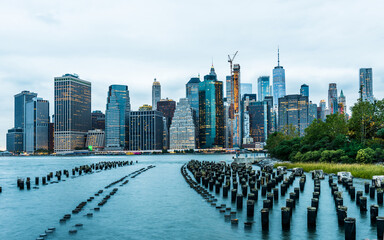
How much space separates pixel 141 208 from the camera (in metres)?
36.4

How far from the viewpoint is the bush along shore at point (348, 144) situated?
61.3 m

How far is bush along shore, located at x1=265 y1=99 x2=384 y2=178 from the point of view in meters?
61.3

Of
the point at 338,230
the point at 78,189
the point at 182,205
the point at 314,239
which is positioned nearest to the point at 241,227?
the point at 314,239

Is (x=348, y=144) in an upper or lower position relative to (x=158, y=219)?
upper

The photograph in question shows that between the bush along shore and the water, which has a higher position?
the bush along shore

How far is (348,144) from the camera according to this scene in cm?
7544

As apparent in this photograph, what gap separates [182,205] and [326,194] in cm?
1677

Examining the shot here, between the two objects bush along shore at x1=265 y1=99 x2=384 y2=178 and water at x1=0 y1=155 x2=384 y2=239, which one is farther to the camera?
bush along shore at x1=265 y1=99 x2=384 y2=178

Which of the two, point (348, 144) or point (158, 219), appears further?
point (348, 144)

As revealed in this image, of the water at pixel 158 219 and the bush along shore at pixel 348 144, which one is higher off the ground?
the bush along shore at pixel 348 144

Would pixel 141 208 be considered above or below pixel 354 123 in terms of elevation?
below

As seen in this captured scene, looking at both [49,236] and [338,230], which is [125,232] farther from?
[338,230]

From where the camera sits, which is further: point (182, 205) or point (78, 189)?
point (78, 189)

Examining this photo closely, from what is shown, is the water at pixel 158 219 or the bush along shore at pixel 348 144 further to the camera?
the bush along shore at pixel 348 144
